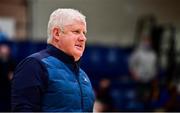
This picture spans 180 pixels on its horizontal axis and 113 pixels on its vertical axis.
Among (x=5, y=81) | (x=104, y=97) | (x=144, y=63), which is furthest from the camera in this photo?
(x=144, y=63)

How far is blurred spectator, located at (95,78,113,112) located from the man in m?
3.25

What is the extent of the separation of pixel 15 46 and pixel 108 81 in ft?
3.79

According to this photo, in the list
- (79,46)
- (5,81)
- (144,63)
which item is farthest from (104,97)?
(79,46)

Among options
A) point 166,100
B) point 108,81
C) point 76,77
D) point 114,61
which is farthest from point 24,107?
point 114,61

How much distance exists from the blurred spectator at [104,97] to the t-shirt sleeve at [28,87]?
10.9ft

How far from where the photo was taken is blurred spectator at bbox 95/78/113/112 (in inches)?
201

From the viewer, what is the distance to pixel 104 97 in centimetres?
535

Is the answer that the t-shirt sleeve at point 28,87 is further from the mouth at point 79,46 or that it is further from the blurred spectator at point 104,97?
the blurred spectator at point 104,97

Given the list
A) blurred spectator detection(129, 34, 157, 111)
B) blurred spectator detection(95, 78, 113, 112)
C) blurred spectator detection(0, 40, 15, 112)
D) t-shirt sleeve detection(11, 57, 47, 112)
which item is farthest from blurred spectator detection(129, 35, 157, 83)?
t-shirt sleeve detection(11, 57, 47, 112)

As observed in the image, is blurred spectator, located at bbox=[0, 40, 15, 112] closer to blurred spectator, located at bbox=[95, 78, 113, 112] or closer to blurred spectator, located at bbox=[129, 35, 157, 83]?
blurred spectator, located at bbox=[95, 78, 113, 112]

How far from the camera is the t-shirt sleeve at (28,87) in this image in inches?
62.0

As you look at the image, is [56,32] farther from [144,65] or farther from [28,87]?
[144,65]

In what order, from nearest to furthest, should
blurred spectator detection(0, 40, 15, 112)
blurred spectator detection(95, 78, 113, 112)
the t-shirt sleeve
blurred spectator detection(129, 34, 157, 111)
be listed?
the t-shirt sleeve → blurred spectator detection(0, 40, 15, 112) → blurred spectator detection(95, 78, 113, 112) → blurred spectator detection(129, 34, 157, 111)

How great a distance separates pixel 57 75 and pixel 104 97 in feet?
12.3
